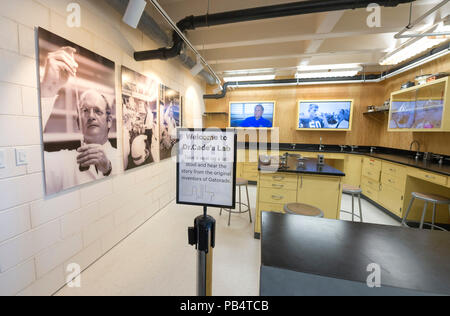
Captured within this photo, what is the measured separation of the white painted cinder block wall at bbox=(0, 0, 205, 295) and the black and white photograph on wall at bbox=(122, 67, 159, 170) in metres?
0.14

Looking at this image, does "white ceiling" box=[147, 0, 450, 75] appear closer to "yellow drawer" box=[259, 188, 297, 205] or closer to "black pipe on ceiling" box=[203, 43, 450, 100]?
"black pipe on ceiling" box=[203, 43, 450, 100]

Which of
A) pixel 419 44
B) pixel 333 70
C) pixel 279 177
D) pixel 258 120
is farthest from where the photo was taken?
pixel 258 120

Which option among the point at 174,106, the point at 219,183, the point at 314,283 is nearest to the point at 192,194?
the point at 219,183

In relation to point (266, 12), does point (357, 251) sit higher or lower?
lower

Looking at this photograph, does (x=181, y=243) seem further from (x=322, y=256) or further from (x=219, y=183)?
(x=322, y=256)

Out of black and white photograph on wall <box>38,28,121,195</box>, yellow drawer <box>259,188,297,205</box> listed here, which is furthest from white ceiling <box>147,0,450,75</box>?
yellow drawer <box>259,188,297,205</box>

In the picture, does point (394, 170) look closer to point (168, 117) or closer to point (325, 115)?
point (325, 115)

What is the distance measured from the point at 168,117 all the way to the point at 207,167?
3.02 meters

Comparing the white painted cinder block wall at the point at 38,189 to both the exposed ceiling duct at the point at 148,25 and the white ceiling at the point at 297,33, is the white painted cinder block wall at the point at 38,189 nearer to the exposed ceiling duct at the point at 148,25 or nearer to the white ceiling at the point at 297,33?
the exposed ceiling duct at the point at 148,25

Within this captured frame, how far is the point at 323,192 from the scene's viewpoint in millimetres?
2545

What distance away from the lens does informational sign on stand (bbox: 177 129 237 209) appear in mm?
987

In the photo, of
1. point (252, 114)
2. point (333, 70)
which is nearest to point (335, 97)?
point (333, 70)

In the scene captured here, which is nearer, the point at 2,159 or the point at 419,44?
the point at 2,159

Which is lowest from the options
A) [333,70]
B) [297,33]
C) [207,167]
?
Result: [207,167]
